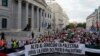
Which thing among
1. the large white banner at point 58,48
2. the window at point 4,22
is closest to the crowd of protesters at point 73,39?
the large white banner at point 58,48

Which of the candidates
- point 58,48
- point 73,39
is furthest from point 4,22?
point 58,48

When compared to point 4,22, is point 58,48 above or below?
below

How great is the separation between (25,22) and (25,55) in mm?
34144

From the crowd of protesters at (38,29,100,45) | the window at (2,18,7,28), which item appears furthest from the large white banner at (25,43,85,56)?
the window at (2,18,7,28)

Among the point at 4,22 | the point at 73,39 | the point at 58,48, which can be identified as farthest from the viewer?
the point at 4,22

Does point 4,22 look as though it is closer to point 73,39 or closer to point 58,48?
point 73,39

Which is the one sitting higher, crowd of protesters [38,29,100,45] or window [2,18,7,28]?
window [2,18,7,28]

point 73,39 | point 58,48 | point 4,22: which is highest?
point 4,22

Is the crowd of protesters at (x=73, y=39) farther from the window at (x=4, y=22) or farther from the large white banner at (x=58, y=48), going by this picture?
the window at (x=4, y=22)

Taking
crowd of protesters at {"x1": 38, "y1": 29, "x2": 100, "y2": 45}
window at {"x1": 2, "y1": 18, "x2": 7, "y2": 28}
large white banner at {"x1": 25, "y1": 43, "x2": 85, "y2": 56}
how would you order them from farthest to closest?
window at {"x1": 2, "y1": 18, "x2": 7, "y2": 28} < crowd of protesters at {"x1": 38, "y1": 29, "x2": 100, "y2": 45} < large white banner at {"x1": 25, "y1": 43, "x2": 85, "y2": 56}

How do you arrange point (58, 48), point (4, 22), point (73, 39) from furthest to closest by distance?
point (4, 22) < point (73, 39) < point (58, 48)

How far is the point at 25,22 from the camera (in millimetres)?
52156

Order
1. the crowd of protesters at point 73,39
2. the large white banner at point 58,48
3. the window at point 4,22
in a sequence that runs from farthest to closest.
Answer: the window at point 4,22 → the crowd of protesters at point 73,39 → the large white banner at point 58,48

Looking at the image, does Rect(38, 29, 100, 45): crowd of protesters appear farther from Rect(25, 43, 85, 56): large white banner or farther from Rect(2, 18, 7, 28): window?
Rect(2, 18, 7, 28): window
